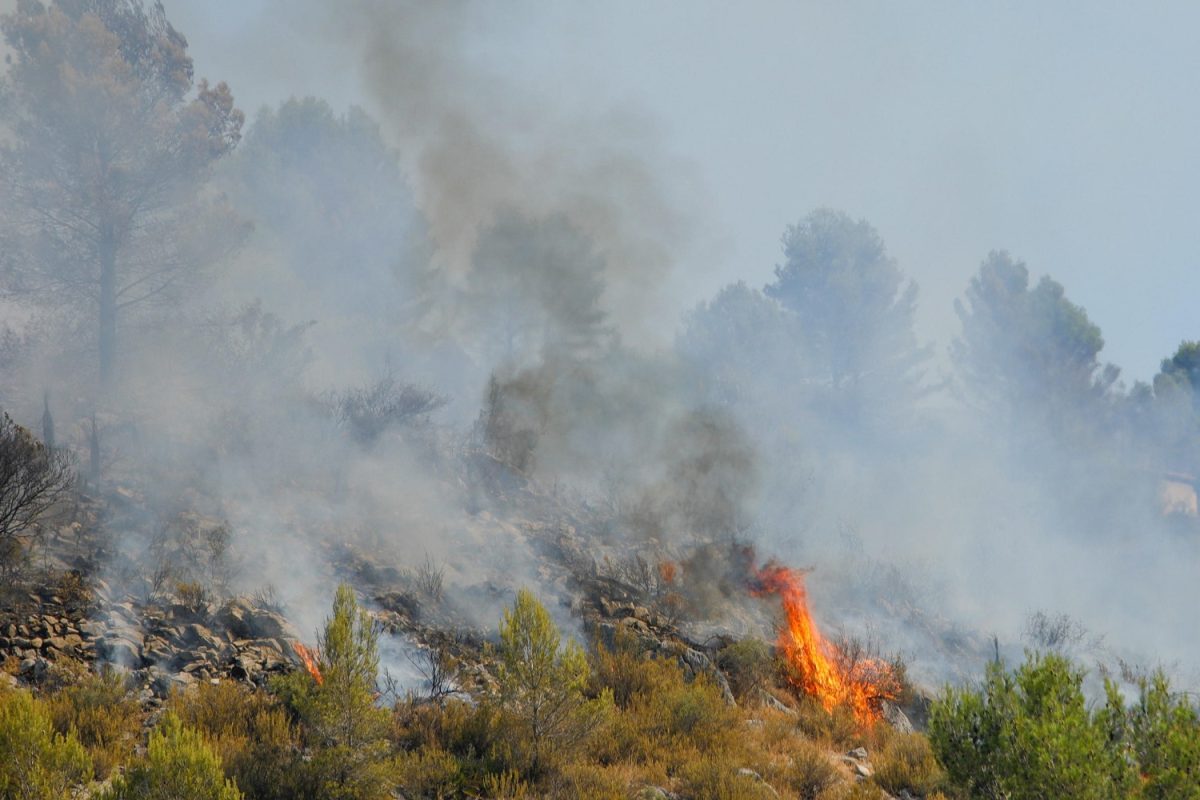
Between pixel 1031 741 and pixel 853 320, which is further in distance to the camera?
pixel 853 320

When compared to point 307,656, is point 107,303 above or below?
above

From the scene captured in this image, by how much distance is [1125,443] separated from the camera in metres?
32.9

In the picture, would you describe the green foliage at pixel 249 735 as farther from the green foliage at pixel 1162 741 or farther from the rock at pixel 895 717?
the rock at pixel 895 717

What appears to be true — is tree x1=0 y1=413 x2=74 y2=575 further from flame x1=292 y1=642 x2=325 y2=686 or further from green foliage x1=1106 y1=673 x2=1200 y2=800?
green foliage x1=1106 y1=673 x2=1200 y2=800

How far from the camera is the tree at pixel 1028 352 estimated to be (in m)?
32.4

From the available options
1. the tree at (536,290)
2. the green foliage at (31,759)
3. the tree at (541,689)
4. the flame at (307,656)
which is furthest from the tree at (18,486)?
the tree at (536,290)

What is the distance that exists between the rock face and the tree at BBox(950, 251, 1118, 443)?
31.2 meters

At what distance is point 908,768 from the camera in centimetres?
895

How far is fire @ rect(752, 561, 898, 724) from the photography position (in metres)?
12.0

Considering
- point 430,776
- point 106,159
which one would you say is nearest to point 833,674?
point 430,776

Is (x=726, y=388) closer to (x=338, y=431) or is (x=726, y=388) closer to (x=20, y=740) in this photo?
(x=338, y=431)

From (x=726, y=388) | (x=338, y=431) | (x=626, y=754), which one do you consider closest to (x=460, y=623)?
(x=626, y=754)

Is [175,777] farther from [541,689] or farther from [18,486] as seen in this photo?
[18,486]

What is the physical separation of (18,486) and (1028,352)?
113 feet
